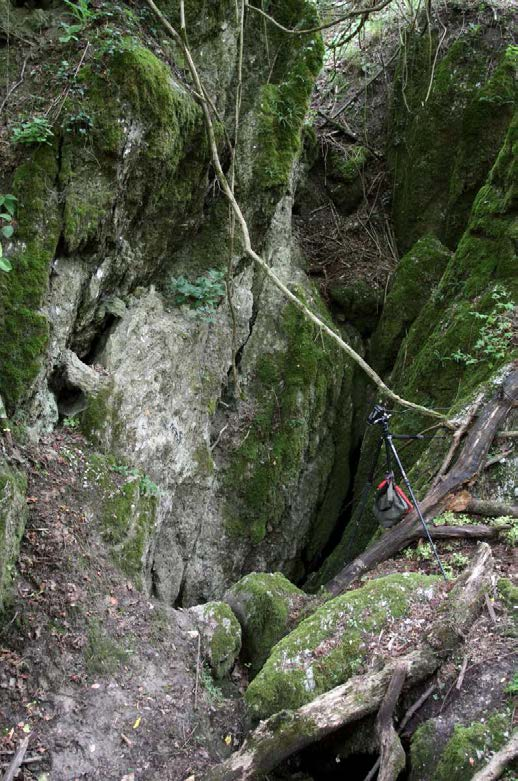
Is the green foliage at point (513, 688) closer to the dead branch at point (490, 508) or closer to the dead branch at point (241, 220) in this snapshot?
the dead branch at point (490, 508)

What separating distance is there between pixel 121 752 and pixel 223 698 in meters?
1.20

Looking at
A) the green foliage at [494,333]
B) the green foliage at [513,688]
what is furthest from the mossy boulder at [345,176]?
the green foliage at [513,688]

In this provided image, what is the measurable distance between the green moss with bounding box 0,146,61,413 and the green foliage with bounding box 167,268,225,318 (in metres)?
2.00

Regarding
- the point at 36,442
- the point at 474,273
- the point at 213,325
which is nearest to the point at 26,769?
the point at 36,442

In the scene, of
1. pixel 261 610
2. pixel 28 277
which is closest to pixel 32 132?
pixel 28 277

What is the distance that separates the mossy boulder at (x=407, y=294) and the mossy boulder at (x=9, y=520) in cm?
653

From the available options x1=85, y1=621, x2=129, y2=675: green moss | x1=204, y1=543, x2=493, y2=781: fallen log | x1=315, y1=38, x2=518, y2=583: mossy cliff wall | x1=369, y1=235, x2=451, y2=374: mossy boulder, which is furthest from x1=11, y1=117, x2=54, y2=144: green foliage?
x1=369, y1=235, x2=451, y2=374: mossy boulder

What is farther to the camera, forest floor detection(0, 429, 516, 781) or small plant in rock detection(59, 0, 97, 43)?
small plant in rock detection(59, 0, 97, 43)

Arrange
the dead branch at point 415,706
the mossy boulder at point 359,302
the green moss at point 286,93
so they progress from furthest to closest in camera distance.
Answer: the mossy boulder at point 359,302 → the green moss at point 286,93 → the dead branch at point 415,706

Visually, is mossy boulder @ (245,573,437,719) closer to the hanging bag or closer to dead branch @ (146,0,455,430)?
the hanging bag

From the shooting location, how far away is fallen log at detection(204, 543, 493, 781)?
12.1 ft

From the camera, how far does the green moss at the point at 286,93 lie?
7.12 meters

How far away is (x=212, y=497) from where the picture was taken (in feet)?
24.6

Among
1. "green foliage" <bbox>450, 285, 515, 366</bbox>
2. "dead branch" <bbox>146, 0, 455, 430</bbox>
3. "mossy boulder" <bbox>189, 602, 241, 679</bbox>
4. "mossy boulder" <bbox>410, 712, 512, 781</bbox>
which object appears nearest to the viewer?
"mossy boulder" <bbox>410, 712, 512, 781</bbox>
